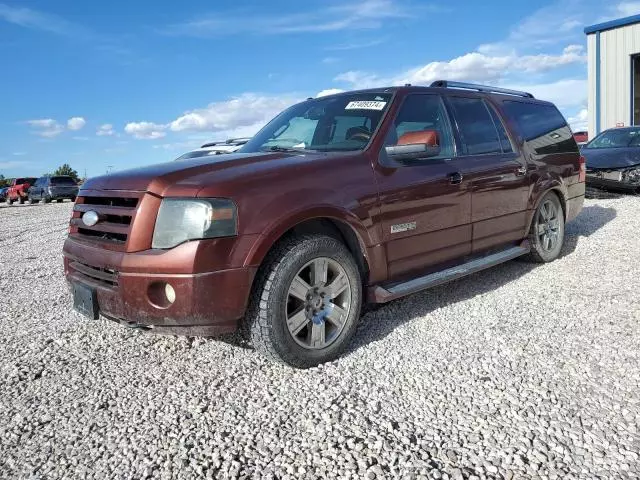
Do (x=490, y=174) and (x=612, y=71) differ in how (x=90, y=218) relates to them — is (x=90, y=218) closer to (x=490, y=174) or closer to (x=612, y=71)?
(x=490, y=174)

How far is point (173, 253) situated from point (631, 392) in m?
2.54

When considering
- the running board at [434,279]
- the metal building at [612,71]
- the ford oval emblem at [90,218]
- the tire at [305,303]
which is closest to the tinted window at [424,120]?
the running board at [434,279]

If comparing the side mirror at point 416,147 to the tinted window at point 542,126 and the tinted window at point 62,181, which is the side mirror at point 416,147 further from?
the tinted window at point 62,181

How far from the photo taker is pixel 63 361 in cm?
337

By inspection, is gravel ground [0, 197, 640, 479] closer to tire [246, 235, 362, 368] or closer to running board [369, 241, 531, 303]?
tire [246, 235, 362, 368]

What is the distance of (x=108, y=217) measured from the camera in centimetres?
315

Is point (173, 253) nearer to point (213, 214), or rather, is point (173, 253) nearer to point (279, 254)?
point (213, 214)

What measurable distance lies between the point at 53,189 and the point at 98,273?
2783 cm

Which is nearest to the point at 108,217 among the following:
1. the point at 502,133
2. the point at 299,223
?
the point at 299,223

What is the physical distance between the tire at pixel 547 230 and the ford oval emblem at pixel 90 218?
4.14m

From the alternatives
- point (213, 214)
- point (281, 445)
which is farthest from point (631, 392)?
point (213, 214)

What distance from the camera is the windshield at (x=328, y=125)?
12.5ft

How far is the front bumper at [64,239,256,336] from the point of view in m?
2.74

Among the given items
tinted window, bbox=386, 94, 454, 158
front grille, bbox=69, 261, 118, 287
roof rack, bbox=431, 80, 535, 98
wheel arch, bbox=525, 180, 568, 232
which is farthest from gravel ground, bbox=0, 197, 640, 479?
roof rack, bbox=431, 80, 535, 98
